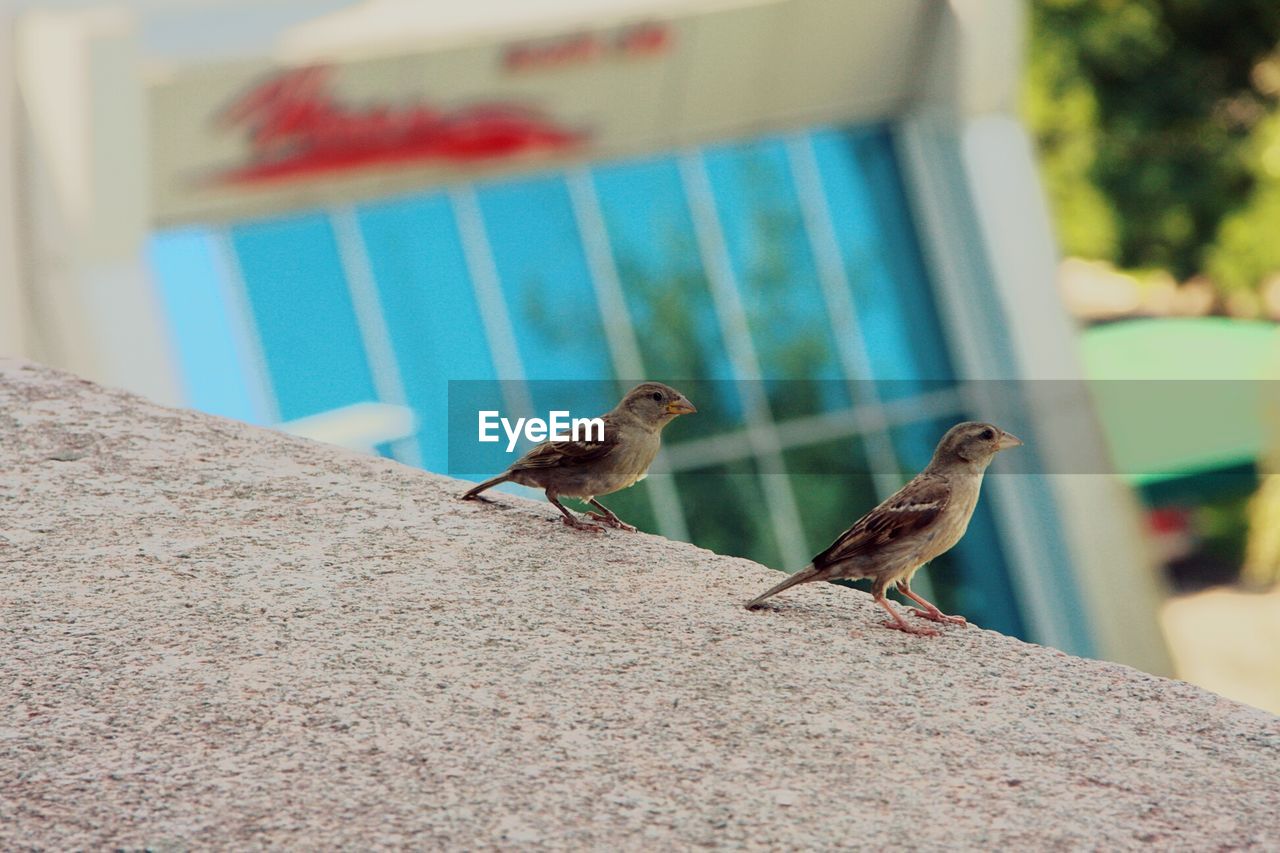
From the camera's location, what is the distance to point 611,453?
17.8 feet

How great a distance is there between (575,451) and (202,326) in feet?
35.0

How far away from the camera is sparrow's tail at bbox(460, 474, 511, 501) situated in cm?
554

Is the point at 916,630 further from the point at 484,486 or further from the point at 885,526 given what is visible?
the point at 484,486

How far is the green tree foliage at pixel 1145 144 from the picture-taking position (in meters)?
28.4

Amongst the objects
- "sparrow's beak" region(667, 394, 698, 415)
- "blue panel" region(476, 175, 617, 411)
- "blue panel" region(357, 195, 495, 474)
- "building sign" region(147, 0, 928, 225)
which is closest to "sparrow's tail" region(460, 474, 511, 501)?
"sparrow's beak" region(667, 394, 698, 415)

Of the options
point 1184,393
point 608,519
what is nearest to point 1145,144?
point 1184,393

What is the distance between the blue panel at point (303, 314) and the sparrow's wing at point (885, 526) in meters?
11.4

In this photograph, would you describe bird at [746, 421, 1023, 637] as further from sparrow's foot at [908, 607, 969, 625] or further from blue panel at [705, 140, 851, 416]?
blue panel at [705, 140, 851, 416]

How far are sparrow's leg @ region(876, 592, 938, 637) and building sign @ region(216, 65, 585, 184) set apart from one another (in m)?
11.1

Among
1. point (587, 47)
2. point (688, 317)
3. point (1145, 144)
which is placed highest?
point (587, 47)

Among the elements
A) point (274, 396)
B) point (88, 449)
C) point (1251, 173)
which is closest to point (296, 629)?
point (88, 449)

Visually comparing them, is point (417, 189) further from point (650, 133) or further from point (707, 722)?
point (707, 722)

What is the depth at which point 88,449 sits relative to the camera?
19.7ft

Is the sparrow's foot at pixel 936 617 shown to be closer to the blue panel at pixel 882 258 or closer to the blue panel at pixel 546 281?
the blue panel at pixel 546 281
